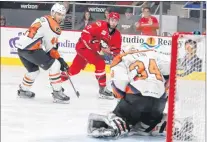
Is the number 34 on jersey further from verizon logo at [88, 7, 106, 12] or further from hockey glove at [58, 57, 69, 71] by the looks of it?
verizon logo at [88, 7, 106, 12]

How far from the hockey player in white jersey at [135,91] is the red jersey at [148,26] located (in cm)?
377

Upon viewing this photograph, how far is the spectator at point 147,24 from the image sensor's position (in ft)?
24.0

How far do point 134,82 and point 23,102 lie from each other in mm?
1811

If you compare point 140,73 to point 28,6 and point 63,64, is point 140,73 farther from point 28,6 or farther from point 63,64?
point 28,6

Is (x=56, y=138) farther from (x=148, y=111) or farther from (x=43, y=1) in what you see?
(x=43, y=1)

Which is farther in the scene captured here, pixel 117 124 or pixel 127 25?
pixel 127 25

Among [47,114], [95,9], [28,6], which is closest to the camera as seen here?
[47,114]

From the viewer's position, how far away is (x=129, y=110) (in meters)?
3.58

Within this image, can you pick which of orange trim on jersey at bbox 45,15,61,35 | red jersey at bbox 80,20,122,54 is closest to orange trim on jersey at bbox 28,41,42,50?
orange trim on jersey at bbox 45,15,61,35

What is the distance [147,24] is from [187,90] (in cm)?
489

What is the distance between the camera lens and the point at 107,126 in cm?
363

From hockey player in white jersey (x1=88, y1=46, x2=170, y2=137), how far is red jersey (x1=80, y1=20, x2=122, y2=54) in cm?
203

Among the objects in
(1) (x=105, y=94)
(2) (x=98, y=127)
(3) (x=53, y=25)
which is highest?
(3) (x=53, y=25)

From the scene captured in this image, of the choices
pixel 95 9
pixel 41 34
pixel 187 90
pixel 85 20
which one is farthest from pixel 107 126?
pixel 95 9
